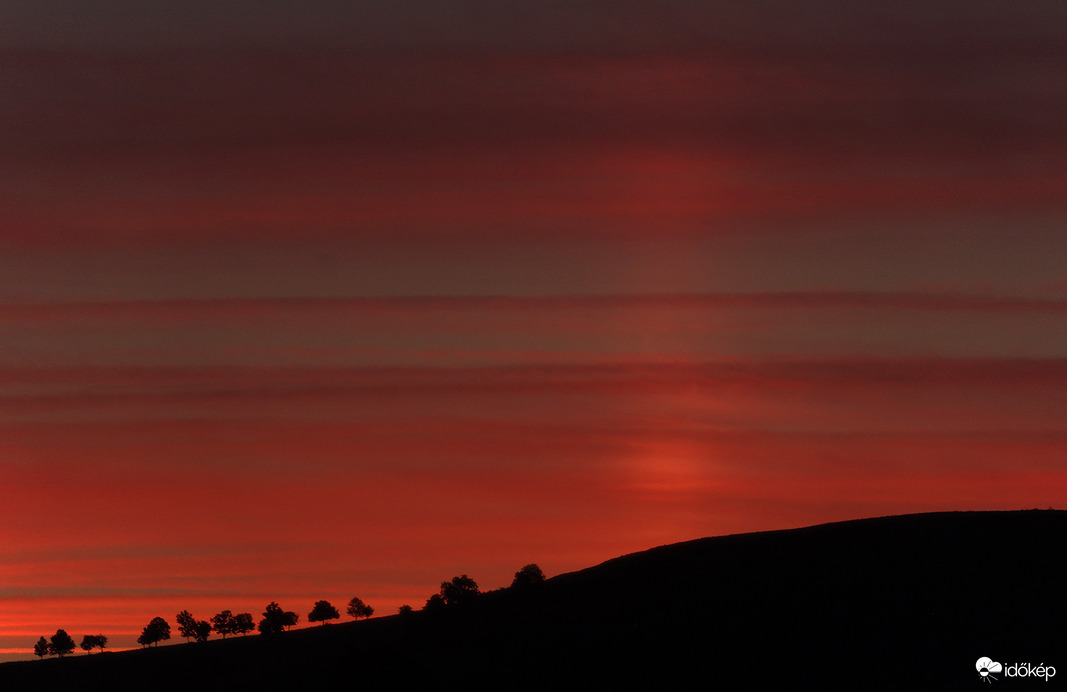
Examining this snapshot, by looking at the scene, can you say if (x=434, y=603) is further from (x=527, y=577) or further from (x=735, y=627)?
(x=735, y=627)

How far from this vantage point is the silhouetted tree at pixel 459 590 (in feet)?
622

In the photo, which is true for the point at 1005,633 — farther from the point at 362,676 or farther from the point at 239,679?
the point at 239,679

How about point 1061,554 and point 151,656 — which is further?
point 151,656

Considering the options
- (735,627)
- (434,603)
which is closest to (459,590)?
(434,603)

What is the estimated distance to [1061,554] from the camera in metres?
153

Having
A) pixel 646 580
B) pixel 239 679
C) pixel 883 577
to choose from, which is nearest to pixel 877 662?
pixel 883 577

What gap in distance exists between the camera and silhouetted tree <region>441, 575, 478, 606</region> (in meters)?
190

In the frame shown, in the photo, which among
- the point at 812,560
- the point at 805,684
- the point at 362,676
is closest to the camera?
the point at 805,684

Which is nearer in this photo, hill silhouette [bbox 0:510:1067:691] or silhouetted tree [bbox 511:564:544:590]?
hill silhouette [bbox 0:510:1067:691]

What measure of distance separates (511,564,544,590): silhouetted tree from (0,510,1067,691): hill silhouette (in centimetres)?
280

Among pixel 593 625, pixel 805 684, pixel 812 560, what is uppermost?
pixel 812 560

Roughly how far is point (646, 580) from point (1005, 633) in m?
51.7

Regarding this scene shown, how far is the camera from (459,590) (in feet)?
630

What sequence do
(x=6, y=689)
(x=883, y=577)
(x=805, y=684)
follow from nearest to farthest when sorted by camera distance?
(x=805, y=684) → (x=883, y=577) → (x=6, y=689)
